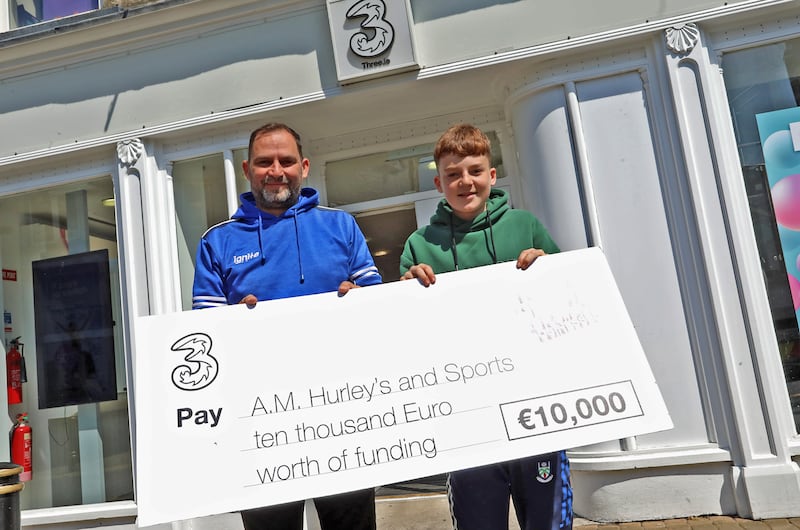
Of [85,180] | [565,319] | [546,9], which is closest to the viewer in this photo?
[565,319]

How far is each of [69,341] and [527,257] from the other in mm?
4728

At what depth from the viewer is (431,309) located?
85.0 inches

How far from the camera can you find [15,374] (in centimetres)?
547

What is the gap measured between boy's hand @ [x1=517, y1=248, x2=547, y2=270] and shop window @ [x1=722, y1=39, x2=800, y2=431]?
2941 millimetres

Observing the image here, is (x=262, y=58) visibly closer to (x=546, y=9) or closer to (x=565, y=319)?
(x=546, y=9)

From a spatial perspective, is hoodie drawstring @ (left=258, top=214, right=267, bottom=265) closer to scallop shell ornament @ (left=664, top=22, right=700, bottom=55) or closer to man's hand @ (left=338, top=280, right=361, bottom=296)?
man's hand @ (left=338, top=280, right=361, bottom=296)

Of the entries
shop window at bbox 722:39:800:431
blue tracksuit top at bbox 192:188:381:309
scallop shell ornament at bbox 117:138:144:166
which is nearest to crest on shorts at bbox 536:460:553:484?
blue tracksuit top at bbox 192:188:381:309

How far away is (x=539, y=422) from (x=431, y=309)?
0.54m

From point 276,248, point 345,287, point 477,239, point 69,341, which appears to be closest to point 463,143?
point 477,239

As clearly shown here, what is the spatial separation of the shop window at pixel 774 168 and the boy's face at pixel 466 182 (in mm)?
3059

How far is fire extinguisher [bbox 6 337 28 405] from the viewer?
5457 millimetres

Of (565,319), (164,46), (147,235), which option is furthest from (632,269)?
(164,46)

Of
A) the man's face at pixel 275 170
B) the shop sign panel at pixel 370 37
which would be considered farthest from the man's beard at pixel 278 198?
the shop sign panel at pixel 370 37

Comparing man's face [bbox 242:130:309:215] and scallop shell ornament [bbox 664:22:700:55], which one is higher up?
scallop shell ornament [bbox 664:22:700:55]
